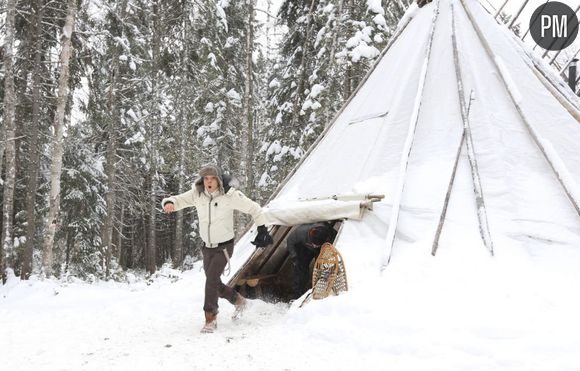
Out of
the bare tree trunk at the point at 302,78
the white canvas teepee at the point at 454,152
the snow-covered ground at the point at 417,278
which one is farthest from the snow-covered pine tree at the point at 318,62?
the snow-covered ground at the point at 417,278

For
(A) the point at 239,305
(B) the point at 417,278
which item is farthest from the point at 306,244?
(B) the point at 417,278

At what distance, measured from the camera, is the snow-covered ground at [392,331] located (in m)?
3.42

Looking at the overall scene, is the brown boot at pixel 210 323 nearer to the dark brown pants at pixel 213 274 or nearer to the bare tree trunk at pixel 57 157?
the dark brown pants at pixel 213 274

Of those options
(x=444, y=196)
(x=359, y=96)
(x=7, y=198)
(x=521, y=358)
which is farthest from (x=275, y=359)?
(x=7, y=198)

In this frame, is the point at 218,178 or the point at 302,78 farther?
the point at 302,78

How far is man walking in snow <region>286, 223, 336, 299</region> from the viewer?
5.64 meters

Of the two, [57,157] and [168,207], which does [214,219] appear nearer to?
[168,207]

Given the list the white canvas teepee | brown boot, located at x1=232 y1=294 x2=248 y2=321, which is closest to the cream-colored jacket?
brown boot, located at x1=232 y1=294 x2=248 y2=321

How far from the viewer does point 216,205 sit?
4.88m

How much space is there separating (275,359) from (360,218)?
2189 mm

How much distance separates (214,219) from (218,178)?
440 mm

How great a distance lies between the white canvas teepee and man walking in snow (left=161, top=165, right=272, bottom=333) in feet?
4.38

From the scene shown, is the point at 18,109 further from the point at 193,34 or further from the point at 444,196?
the point at 444,196

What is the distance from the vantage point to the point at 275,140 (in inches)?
638
